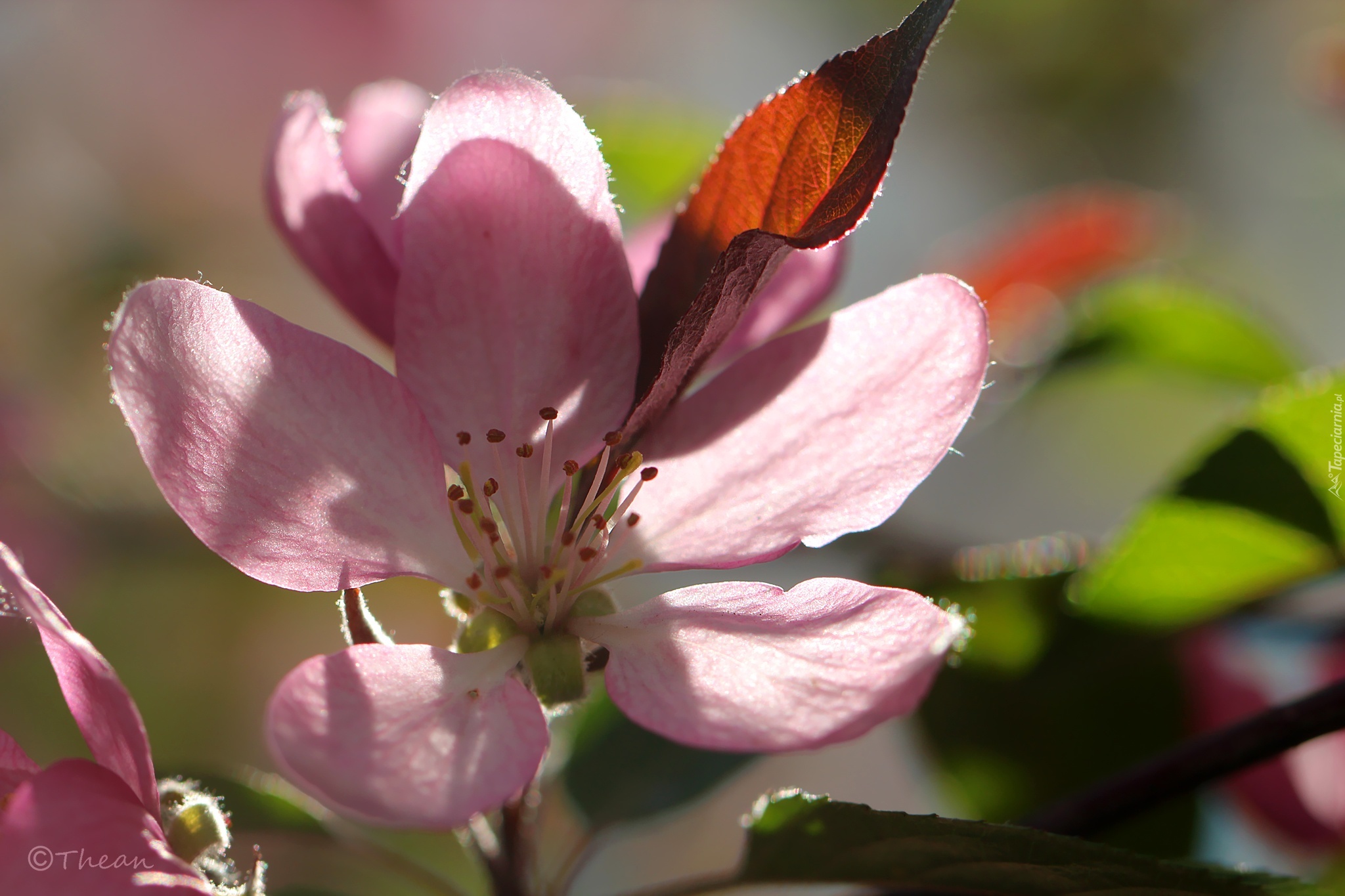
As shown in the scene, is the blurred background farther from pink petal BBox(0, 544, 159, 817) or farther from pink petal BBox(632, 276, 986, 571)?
pink petal BBox(0, 544, 159, 817)

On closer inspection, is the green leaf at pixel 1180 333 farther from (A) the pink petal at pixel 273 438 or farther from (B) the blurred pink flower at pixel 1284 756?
(A) the pink petal at pixel 273 438

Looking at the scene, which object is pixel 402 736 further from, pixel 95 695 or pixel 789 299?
pixel 789 299

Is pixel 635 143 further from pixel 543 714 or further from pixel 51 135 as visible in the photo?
pixel 51 135

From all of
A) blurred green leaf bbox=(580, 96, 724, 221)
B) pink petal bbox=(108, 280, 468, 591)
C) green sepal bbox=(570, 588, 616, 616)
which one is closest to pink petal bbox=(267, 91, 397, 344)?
pink petal bbox=(108, 280, 468, 591)

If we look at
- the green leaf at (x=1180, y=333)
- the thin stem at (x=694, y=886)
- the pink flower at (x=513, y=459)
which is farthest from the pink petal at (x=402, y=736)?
the green leaf at (x=1180, y=333)

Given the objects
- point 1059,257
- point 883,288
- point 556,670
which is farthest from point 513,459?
point 883,288
